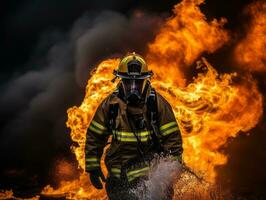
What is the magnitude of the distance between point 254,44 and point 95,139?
7.01 metres

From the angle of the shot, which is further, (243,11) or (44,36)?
(44,36)

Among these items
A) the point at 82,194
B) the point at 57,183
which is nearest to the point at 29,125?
the point at 57,183

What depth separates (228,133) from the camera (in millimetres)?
10531

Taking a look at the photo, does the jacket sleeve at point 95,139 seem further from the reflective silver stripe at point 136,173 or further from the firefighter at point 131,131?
the reflective silver stripe at point 136,173

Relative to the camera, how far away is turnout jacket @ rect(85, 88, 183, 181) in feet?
18.7

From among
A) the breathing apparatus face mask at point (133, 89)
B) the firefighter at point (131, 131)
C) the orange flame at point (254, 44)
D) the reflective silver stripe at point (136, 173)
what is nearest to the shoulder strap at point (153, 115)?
the firefighter at point (131, 131)

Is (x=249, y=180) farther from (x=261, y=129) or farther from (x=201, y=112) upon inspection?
(x=201, y=112)

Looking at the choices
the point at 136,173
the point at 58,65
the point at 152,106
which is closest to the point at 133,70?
the point at 152,106

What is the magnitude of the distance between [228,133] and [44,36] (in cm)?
655

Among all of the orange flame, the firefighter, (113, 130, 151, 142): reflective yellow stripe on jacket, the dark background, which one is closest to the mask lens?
the firefighter

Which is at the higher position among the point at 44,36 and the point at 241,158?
the point at 44,36

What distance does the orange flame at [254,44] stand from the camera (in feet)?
37.6

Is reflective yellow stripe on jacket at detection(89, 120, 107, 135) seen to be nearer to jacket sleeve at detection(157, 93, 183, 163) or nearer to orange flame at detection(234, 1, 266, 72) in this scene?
jacket sleeve at detection(157, 93, 183, 163)

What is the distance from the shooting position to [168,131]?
5855 mm
